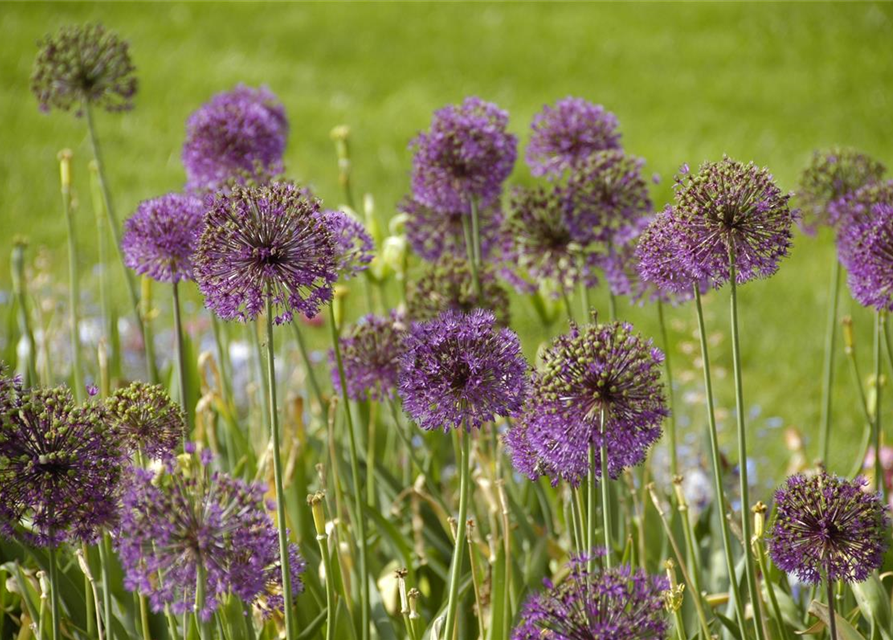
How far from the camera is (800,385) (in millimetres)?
6020

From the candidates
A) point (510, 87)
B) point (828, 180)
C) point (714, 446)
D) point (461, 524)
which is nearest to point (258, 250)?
point (461, 524)

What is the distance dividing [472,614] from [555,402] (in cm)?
116

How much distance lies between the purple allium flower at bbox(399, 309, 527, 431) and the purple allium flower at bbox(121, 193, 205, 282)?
740 millimetres

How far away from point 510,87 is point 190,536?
8809 millimetres

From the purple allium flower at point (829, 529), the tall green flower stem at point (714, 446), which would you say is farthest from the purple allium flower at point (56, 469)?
the purple allium flower at point (829, 529)

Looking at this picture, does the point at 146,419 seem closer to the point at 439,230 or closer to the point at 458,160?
the point at 458,160

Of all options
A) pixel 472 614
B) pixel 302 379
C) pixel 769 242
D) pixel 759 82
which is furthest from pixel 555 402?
pixel 759 82

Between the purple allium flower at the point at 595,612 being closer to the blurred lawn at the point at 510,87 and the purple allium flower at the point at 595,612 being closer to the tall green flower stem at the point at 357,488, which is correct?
the tall green flower stem at the point at 357,488

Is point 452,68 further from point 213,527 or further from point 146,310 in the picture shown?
point 213,527

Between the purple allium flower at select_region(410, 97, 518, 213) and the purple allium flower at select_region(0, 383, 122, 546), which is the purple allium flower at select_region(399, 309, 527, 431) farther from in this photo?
the purple allium flower at select_region(410, 97, 518, 213)

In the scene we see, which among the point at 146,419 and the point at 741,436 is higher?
the point at 146,419

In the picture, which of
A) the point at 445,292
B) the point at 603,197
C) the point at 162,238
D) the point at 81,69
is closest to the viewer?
the point at 162,238

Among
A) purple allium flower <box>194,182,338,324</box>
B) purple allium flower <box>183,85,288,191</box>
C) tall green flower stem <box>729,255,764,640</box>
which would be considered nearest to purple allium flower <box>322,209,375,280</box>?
purple allium flower <box>194,182,338,324</box>

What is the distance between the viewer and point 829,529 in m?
1.87
